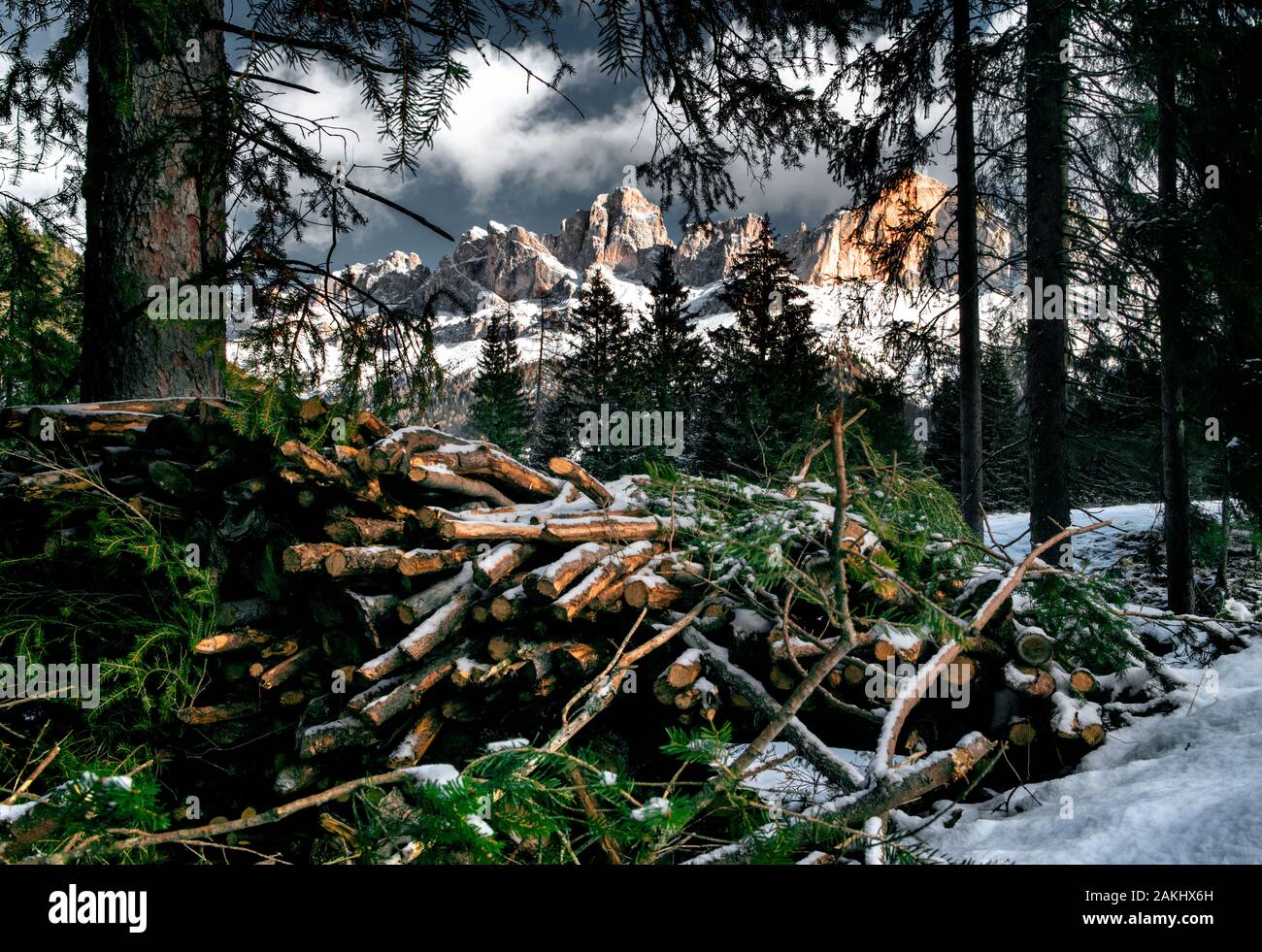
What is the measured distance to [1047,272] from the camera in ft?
22.7

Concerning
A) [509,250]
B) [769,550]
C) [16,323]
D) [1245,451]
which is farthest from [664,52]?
[509,250]

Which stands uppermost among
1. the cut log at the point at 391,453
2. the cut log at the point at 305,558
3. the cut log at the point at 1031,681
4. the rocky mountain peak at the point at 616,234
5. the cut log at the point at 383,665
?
the rocky mountain peak at the point at 616,234

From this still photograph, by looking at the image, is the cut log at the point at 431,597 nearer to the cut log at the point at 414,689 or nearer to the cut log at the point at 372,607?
the cut log at the point at 372,607

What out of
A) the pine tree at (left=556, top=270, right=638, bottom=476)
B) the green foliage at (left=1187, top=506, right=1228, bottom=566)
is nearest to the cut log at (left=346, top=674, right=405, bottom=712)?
the green foliage at (left=1187, top=506, right=1228, bottom=566)

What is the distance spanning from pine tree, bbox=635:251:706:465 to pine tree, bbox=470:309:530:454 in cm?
691

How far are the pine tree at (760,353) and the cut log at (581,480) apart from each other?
47.1 feet

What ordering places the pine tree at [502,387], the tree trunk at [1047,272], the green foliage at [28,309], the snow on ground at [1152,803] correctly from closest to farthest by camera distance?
1. the snow on ground at [1152,803]
2. the green foliage at [28,309]
3. the tree trunk at [1047,272]
4. the pine tree at [502,387]

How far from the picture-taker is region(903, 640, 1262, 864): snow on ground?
1.44m

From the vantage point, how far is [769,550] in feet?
4.96

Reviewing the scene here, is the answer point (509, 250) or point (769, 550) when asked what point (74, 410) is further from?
point (509, 250)

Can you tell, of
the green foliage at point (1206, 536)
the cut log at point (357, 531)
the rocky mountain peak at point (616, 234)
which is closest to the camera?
the cut log at point (357, 531)

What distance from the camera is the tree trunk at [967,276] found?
7980mm

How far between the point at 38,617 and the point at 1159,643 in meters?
5.59

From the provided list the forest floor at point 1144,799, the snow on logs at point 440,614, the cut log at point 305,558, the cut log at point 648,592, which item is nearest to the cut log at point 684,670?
the snow on logs at point 440,614
